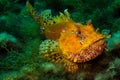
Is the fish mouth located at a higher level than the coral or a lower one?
lower

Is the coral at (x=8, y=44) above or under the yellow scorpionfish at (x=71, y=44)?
above

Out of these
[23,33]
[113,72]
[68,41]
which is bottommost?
[113,72]

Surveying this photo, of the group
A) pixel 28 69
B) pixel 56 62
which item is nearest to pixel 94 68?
pixel 56 62

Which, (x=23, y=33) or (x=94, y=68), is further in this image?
(x=23, y=33)

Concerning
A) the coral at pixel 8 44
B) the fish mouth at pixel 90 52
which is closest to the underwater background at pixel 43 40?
the coral at pixel 8 44

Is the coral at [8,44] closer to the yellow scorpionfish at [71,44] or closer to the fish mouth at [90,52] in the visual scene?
the yellow scorpionfish at [71,44]

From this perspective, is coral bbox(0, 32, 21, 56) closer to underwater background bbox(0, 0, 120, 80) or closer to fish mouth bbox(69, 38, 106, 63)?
underwater background bbox(0, 0, 120, 80)

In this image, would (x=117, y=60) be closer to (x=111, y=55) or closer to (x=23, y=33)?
(x=111, y=55)

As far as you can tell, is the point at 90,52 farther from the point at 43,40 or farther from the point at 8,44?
the point at 8,44

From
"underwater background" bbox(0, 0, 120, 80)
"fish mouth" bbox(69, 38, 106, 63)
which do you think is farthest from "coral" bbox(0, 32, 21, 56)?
"fish mouth" bbox(69, 38, 106, 63)
